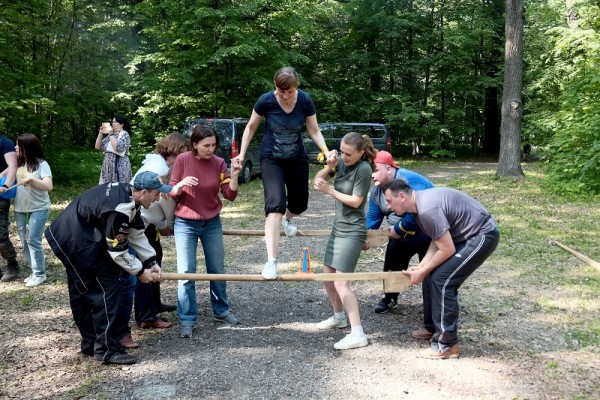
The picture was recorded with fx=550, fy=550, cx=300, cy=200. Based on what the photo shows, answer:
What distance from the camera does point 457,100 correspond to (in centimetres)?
2856

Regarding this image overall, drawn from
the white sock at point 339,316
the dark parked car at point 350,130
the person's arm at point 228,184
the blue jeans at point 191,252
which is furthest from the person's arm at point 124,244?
the dark parked car at point 350,130

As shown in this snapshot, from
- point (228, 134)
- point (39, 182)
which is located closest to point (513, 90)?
point (228, 134)

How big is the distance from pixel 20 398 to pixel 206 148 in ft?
7.36

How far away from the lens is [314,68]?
2780 cm

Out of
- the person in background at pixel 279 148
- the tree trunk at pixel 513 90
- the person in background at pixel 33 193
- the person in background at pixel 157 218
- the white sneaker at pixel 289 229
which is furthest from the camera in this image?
the tree trunk at pixel 513 90

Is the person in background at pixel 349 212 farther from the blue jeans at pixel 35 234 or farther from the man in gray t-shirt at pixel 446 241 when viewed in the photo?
the blue jeans at pixel 35 234

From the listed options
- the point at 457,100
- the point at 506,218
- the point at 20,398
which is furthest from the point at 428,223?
the point at 457,100

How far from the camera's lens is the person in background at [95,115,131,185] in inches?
330

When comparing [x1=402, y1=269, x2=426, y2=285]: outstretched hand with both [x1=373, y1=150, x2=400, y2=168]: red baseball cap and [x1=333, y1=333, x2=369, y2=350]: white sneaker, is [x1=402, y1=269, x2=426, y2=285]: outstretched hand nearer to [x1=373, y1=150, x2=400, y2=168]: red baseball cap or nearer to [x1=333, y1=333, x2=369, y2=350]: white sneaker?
[x1=333, y1=333, x2=369, y2=350]: white sneaker

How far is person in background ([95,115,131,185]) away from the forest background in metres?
3.31

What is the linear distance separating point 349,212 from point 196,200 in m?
1.30

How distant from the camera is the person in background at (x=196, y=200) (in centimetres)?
461

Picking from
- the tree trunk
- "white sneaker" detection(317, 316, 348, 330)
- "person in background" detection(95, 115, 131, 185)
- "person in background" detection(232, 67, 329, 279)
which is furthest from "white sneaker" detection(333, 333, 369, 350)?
the tree trunk

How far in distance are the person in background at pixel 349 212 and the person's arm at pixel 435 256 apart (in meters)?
0.50
